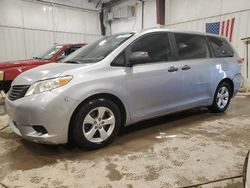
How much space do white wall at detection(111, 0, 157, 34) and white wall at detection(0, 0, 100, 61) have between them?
50.4 inches

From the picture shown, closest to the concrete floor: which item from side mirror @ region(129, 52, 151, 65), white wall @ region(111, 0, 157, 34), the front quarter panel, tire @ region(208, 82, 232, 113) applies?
the front quarter panel

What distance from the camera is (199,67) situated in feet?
10.5

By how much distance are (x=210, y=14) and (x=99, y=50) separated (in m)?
5.61

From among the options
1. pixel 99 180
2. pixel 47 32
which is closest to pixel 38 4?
pixel 47 32

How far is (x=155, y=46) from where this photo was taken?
2818mm

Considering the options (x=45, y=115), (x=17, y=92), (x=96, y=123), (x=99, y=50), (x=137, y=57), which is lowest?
(x=96, y=123)

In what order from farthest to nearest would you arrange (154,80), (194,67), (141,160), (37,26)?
(37,26) → (194,67) → (154,80) → (141,160)

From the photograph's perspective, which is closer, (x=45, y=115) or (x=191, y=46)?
(x=45, y=115)

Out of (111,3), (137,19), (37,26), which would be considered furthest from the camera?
(111,3)

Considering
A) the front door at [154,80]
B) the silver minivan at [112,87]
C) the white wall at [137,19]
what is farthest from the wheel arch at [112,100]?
the white wall at [137,19]

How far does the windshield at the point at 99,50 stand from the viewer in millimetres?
2578

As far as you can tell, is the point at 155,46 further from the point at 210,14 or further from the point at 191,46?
the point at 210,14

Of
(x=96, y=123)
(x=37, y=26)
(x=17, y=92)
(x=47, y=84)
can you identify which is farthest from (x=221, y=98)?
(x=37, y=26)

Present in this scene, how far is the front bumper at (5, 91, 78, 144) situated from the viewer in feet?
6.74
